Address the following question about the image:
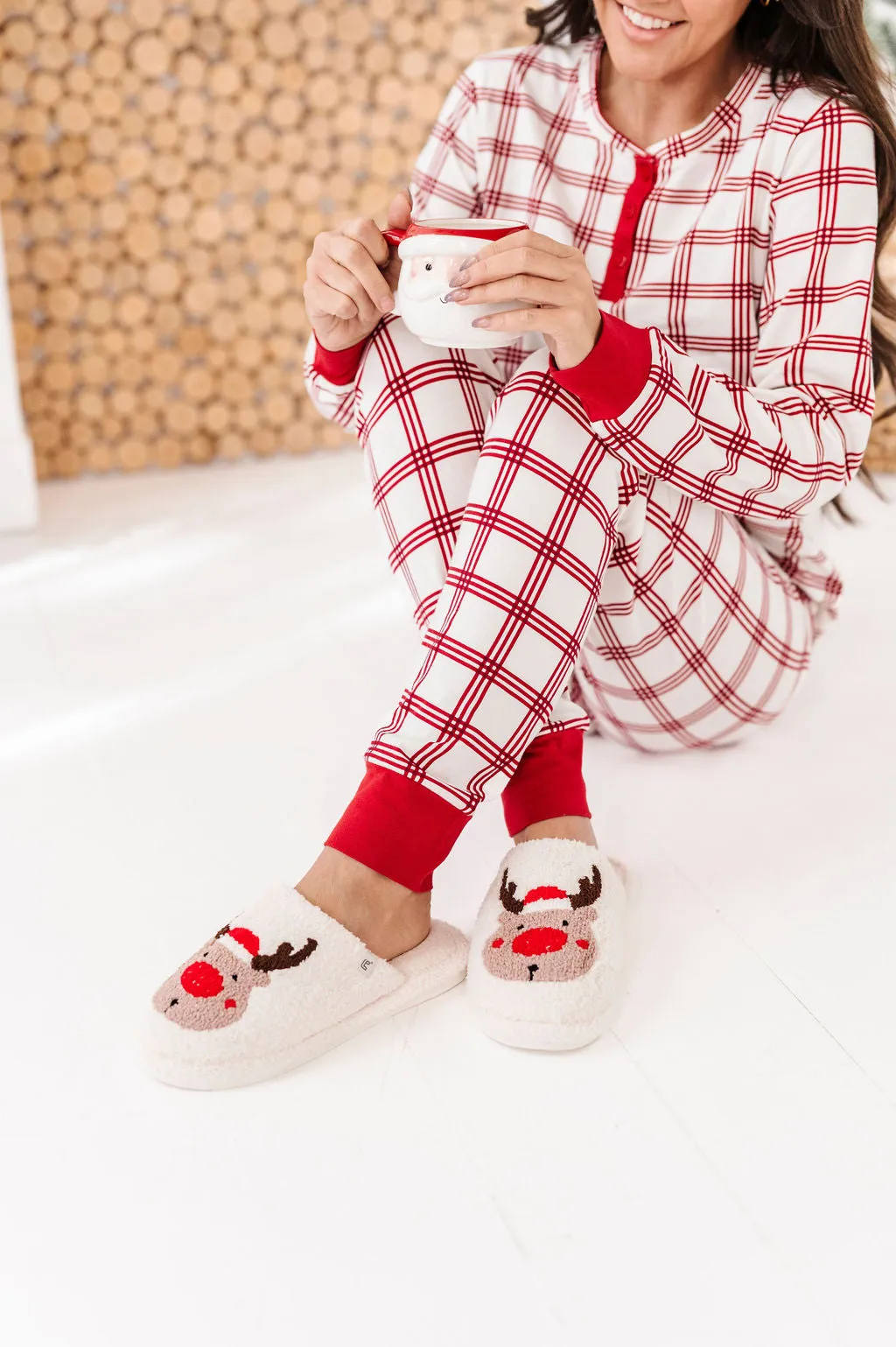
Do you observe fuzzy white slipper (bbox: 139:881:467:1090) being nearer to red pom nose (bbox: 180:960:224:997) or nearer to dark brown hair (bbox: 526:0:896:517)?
red pom nose (bbox: 180:960:224:997)

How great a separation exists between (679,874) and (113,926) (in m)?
0.50

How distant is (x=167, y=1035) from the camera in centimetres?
100

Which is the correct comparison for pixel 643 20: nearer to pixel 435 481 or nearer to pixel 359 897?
pixel 435 481

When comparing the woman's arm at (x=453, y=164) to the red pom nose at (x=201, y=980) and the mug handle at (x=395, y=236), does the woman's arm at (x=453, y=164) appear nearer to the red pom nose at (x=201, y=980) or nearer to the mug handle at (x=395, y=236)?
the mug handle at (x=395, y=236)

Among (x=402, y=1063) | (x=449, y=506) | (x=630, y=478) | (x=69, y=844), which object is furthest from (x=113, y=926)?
(x=630, y=478)

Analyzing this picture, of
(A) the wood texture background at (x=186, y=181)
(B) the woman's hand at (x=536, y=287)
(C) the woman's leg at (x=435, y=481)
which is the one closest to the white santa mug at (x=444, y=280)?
(B) the woman's hand at (x=536, y=287)

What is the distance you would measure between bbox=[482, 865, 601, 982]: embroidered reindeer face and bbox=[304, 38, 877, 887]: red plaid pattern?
0.28ft

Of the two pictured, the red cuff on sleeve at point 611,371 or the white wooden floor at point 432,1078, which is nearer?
the white wooden floor at point 432,1078

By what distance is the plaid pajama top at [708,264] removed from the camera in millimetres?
1063

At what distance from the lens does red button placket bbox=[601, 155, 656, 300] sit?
1.28 meters

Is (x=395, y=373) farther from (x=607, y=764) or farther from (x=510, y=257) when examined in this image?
(x=607, y=764)

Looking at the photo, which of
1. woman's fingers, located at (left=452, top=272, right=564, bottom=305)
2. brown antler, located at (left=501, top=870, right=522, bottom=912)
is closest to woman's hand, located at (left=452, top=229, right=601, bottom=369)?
woman's fingers, located at (left=452, top=272, right=564, bottom=305)

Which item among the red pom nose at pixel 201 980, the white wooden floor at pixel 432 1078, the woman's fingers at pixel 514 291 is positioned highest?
the woman's fingers at pixel 514 291

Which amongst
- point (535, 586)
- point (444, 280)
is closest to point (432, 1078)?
point (535, 586)
